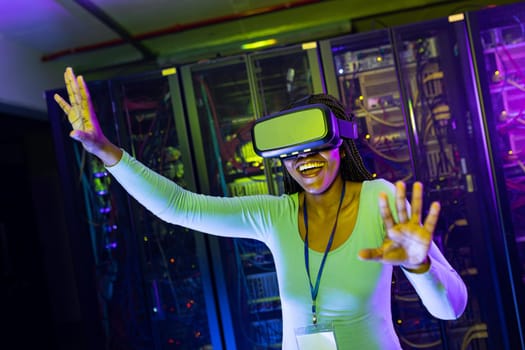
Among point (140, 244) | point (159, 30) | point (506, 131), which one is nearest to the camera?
point (506, 131)

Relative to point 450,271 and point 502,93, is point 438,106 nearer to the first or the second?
point 502,93

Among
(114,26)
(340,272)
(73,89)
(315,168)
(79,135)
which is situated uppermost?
(114,26)

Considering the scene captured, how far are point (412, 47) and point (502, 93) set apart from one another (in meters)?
0.51

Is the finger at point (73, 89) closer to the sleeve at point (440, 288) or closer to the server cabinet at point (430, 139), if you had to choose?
the sleeve at point (440, 288)

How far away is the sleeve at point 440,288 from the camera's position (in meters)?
0.85

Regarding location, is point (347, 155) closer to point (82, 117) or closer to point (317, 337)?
point (317, 337)

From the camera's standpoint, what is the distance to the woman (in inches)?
37.2

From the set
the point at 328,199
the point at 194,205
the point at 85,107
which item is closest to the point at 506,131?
the point at 328,199

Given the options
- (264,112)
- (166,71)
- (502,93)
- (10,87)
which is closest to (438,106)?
(502,93)

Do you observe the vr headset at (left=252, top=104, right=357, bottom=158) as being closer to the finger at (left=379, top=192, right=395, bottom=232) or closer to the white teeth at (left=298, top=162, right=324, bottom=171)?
the white teeth at (left=298, top=162, right=324, bottom=171)

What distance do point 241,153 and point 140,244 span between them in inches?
29.5

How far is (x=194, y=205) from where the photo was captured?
3.58 ft

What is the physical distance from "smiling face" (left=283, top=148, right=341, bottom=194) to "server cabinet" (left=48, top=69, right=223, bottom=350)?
138 centimetres

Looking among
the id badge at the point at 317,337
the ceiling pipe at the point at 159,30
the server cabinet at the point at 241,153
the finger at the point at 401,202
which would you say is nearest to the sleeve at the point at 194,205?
the id badge at the point at 317,337
